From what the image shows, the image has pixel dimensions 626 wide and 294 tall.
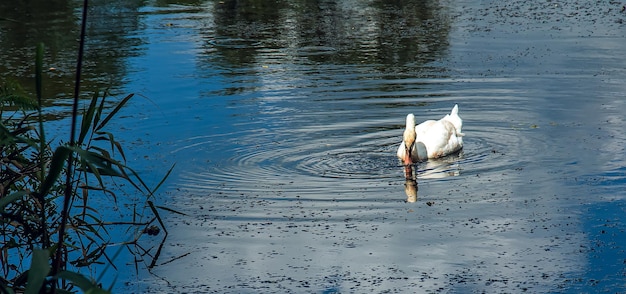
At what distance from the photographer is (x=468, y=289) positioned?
22.9 feet

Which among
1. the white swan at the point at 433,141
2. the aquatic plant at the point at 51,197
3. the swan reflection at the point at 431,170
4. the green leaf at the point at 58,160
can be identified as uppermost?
the green leaf at the point at 58,160

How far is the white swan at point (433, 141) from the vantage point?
10.9m

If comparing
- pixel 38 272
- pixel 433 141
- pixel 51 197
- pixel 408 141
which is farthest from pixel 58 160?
pixel 433 141

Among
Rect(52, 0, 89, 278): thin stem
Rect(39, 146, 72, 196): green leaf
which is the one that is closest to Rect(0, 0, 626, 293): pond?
Rect(39, 146, 72, 196): green leaf

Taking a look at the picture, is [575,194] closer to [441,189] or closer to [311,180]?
[441,189]

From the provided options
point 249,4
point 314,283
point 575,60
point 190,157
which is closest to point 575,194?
point 314,283

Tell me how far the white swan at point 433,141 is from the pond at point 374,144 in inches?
6.0

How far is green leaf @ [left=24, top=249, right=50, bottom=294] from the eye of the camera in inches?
145

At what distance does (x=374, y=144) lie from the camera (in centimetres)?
1141

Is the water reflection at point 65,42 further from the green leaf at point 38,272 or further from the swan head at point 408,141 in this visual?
the green leaf at point 38,272

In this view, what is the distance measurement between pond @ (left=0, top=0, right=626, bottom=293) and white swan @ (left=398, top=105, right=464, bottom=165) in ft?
0.50

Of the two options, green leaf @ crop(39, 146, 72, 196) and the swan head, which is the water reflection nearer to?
the swan head

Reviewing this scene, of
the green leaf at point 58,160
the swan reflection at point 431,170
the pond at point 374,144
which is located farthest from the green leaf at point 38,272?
the swan reflection at point 431,170

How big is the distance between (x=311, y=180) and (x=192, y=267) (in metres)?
2.57
